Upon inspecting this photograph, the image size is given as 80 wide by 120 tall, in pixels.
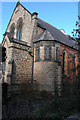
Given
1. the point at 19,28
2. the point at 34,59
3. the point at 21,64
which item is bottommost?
the point at 21,64

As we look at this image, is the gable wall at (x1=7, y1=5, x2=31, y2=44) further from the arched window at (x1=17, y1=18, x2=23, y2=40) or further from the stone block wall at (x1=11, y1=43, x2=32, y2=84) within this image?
the stone block wall at (x1=11, y1=43, x2=32, y2=84)

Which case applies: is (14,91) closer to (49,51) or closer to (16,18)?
(49,51)

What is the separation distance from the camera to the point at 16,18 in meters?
20.0

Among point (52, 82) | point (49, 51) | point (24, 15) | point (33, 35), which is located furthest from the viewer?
point (24, 15)

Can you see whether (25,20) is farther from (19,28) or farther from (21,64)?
(21,64)

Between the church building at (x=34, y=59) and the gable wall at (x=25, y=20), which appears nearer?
the church building at (x=34, y=59)

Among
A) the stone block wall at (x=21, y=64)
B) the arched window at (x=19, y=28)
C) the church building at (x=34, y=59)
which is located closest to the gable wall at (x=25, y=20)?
the church building at (x=34, y=59)

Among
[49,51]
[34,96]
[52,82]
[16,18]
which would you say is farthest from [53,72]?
[16,18]

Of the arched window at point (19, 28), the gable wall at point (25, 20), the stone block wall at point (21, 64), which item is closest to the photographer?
the stone block wall at point (21, 64)

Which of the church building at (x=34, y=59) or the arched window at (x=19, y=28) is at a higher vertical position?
the arched window at (x=19, y=28)

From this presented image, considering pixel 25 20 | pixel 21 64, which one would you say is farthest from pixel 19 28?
pixel 21 64

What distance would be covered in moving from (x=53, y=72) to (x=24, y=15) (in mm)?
11172

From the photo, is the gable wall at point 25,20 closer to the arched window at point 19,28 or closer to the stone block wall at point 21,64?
the arched window at point 19,28

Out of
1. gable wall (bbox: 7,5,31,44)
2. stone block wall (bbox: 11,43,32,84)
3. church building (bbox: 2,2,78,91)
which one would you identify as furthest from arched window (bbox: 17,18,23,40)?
stone block wall (bbox: 11,43,32,84)
